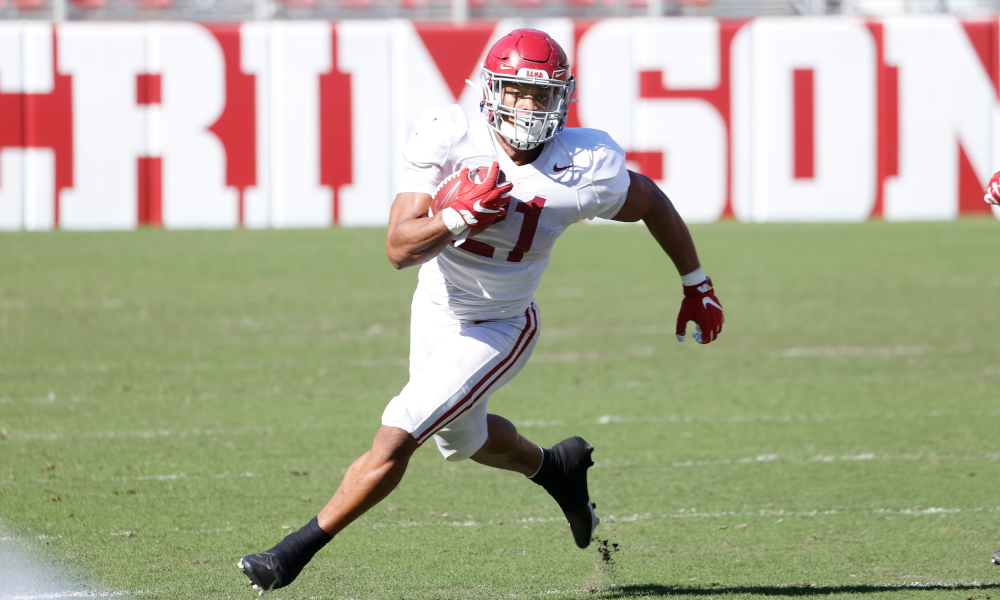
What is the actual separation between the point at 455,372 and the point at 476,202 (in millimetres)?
622

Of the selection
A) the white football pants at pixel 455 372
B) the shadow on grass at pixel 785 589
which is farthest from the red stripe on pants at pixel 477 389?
the shadow on grass at pixel 785 589

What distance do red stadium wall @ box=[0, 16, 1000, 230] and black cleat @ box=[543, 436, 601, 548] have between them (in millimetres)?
11028

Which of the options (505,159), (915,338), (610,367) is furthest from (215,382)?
(915,338)

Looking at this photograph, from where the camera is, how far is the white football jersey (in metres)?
3.26

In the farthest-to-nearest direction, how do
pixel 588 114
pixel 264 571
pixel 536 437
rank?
pixel 588 114, pixel 536 437, pixel 264 571

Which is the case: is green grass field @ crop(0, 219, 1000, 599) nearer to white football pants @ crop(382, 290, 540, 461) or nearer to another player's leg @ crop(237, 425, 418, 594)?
another player's leg @ crop(237, 425, 418, 594)

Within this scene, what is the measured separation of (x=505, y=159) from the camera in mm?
3312

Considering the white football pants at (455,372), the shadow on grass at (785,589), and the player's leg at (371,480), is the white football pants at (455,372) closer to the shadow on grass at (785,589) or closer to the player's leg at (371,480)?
the player's leg at (371,480)

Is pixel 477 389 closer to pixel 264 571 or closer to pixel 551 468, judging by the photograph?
pixel 551 468

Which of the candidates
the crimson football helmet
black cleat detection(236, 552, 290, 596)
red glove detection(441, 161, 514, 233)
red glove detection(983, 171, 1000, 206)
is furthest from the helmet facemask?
red glove detection(983, 171, 1000, 206)

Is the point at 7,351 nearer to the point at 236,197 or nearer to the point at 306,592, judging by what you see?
the point at 306,592

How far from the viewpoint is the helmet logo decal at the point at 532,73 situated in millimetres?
3287

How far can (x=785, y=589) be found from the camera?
3.45 metres

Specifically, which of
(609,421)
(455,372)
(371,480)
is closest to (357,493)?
(371,480)
